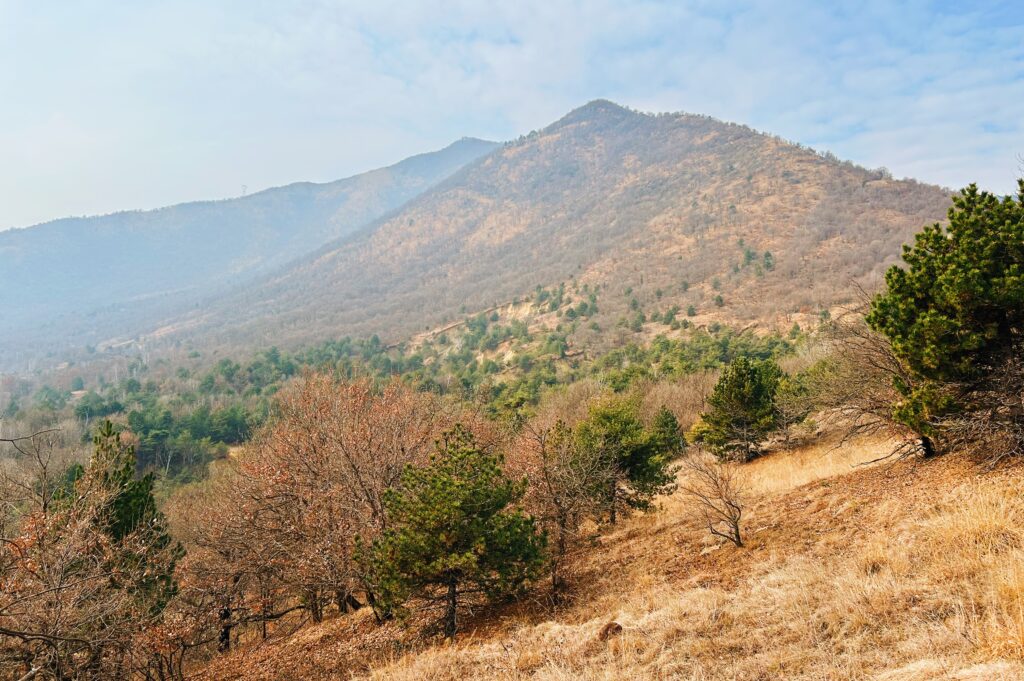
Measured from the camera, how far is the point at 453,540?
9609 mm

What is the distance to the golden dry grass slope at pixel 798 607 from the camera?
188 inches

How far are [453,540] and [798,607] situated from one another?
5.73 metres

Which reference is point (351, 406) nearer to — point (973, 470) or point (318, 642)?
point (318, 642)

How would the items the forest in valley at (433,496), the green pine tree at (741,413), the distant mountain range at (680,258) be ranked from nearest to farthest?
the forest in valley at (433,496), the green pine tree at (741,413), the distant mountain range at (680,258)

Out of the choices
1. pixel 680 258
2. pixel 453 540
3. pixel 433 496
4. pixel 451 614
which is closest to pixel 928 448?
pixel 453 540

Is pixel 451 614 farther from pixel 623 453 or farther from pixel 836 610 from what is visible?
pixel 623 453

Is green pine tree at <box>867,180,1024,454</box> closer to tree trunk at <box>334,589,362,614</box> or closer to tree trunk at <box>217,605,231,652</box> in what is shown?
tree trunk at <box>334,589,362,614</box>

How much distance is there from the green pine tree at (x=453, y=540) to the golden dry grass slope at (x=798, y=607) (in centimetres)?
90

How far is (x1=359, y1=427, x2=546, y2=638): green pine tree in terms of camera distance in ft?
31.1

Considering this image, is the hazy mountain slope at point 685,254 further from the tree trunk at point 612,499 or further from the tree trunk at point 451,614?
the tree trunk at point 451,614

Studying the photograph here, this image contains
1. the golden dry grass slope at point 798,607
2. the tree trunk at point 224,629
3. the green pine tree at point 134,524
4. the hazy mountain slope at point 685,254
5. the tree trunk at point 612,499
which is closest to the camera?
the golden dry grass slope at point 798,607

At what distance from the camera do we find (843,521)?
8914mm

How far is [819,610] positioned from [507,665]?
4.04m

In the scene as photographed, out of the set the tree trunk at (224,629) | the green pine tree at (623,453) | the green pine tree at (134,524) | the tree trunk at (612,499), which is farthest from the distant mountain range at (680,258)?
the green pine tree at (134,524)
